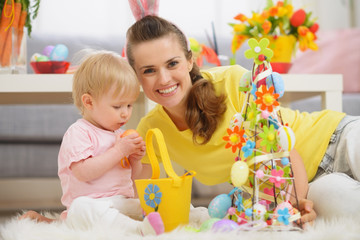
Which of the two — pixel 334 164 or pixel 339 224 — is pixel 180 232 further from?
pixel 334 164

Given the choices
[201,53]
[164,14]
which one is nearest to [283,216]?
[201,53]

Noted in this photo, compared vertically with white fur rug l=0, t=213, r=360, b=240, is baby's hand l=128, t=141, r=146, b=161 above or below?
above

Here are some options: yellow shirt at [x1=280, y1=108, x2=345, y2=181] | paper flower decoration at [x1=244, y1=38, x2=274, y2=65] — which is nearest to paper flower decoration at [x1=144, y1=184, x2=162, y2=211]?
paper flower decoration at [x1=244, y1=38, x2=274, y2=65]

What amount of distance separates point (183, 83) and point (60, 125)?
3.12 feet

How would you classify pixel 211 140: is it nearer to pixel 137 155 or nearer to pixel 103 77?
pixel 137 155

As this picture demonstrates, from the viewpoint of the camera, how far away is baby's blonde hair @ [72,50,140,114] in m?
1.14

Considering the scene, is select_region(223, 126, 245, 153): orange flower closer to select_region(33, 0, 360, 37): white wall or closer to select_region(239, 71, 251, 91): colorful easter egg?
select_region(239, 71, 251, 91): colorful easter egg

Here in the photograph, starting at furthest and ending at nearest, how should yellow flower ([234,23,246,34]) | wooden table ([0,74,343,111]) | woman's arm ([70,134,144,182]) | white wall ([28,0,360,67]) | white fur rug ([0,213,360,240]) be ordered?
white wall ([28,0,360,67])
yellow flower ([234,23,246,34])
wooden table ([0,74,343,111])
woman's arm ([70,134,144,182])
white fur rug ([0,213,360,240])

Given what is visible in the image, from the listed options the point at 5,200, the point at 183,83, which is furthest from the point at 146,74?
the point at 5,200

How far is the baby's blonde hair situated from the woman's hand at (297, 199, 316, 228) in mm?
523

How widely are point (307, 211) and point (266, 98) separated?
338mm

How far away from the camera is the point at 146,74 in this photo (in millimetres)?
1251

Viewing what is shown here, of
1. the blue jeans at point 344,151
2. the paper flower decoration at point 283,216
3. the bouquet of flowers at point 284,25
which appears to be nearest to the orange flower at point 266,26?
the bouquet of flowers at point 284,25

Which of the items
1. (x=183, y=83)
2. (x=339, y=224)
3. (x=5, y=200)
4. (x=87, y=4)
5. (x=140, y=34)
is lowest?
(x=5, y=200)
